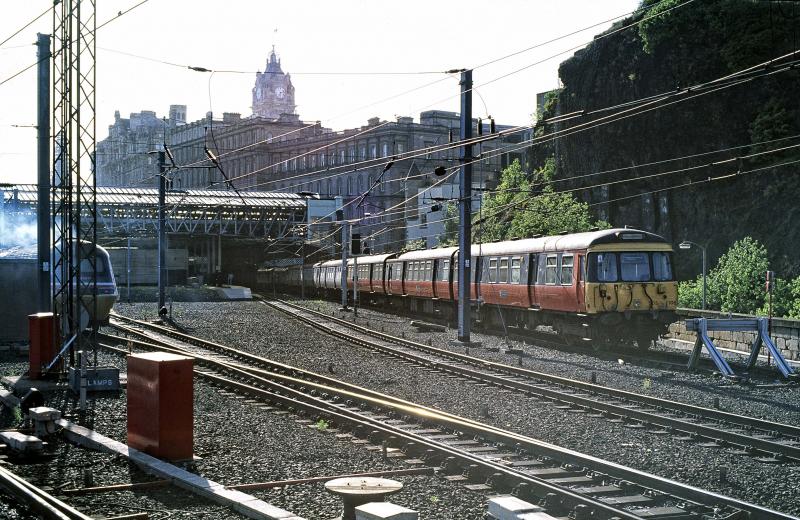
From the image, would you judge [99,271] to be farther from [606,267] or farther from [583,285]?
[606,267]

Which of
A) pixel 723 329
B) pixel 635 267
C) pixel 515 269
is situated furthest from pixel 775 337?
pixel 515 269

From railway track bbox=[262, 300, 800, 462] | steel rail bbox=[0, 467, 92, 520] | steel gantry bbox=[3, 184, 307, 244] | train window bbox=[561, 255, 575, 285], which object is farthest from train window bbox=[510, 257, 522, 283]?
steel gantry bbox=[3, 184, 307, 244]

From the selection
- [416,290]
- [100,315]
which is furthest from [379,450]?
[416,290]

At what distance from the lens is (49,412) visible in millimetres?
11883

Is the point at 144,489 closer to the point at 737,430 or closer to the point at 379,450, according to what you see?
the point at 379,450

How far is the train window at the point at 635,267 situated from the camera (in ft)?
76.0

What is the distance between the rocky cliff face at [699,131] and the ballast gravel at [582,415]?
18110mm

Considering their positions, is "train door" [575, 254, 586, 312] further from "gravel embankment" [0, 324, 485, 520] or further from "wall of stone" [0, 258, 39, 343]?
"wall of stone" [0, 258, 39, 343]

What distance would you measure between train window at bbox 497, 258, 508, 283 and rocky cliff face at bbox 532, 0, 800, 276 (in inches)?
467

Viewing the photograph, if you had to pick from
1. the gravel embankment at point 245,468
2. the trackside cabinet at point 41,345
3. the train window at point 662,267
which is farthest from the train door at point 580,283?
the trackside cabinet at point 41,345

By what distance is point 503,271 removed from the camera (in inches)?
1125

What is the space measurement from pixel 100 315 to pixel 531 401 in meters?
17.5

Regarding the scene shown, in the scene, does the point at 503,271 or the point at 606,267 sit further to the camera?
the point at 503,271

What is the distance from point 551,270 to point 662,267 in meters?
3.03
